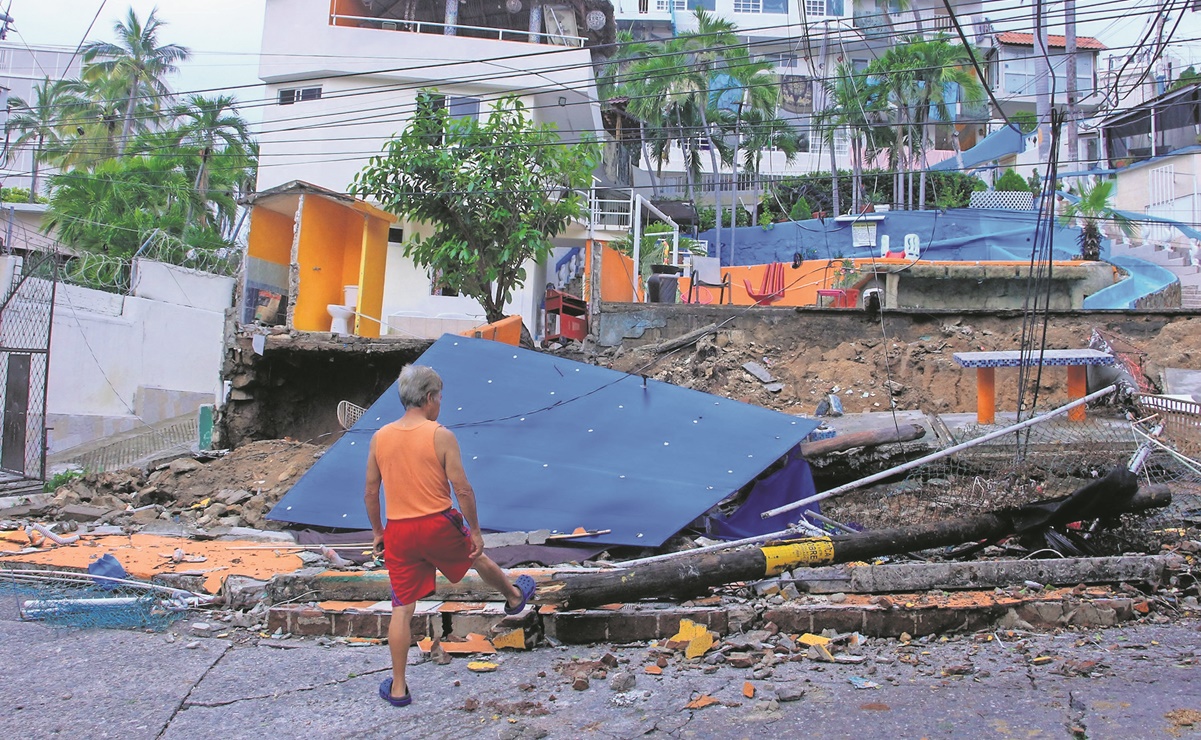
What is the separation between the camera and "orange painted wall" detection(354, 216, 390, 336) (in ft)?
45.8

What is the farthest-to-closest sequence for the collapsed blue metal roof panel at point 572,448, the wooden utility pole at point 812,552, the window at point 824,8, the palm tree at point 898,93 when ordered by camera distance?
the window at point 824,8
the palm tree at point 898,93
the collapsed blue metal roof panel at point 572,448
the wooden utility pole at point 812,552

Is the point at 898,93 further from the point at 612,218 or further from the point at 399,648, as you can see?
the point at 399,648

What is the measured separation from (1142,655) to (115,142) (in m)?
33.4

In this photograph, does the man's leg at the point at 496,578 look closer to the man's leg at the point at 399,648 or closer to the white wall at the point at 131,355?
the man's leg at the point at 399,648

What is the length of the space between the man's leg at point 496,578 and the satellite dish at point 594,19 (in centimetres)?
2187

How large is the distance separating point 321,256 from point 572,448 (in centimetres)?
879

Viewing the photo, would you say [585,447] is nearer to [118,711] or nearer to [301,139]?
[118,711]

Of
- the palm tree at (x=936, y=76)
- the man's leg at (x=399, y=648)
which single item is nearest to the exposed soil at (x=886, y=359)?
the man's leg at (x=399, y=648)

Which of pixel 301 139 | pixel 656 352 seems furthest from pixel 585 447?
pixel 301 139

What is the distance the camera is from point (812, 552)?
197 inches

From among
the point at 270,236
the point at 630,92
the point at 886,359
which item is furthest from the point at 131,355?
the point at 630,92

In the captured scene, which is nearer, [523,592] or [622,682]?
[622,682]

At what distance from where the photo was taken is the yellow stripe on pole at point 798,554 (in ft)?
15.6

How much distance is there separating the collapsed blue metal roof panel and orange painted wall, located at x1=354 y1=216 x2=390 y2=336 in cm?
688
